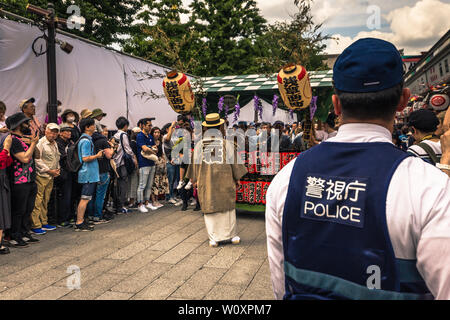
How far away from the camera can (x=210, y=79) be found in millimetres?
14211

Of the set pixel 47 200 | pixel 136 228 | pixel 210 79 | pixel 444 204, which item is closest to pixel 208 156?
pixel 136 228

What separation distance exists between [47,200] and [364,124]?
6.24 m

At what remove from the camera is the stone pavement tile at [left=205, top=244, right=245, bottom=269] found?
15.0ft

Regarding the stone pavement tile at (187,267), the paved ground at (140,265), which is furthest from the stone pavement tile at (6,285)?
the stone pavement tile at (187,267)

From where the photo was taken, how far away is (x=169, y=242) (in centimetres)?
557

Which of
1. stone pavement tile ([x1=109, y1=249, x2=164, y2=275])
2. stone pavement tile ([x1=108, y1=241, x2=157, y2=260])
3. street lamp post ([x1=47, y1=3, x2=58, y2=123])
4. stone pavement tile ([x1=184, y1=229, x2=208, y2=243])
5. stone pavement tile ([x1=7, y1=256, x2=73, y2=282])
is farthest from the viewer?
street lamp post ([x1=47, y1=3, x2=58, y2=123])

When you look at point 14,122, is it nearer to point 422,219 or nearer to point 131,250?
point 131,250

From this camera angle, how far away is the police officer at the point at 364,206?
3.53 feet

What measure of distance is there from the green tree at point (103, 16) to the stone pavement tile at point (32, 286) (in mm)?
14921

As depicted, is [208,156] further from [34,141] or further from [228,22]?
A: [228,22]

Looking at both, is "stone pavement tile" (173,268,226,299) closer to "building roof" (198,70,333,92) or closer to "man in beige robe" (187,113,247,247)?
"man in beige robe" (187,113,247,247)

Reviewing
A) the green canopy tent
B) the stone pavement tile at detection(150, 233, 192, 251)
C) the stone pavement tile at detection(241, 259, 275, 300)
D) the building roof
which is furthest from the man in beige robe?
the building roof

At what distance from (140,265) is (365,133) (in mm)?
3890

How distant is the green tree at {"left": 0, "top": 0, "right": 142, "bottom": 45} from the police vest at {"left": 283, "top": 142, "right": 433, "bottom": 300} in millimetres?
17576
